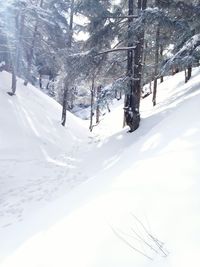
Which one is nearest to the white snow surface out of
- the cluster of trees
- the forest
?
the forest

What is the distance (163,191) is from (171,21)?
9706mm

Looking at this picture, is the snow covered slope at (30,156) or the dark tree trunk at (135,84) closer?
the snow covered slope at (30,156)

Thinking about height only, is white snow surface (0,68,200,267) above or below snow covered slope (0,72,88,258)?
above

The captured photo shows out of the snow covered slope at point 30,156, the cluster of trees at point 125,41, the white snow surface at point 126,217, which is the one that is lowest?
the snow covered slope at point 30,156

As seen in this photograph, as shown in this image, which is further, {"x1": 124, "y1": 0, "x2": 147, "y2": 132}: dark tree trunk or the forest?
{"x1": 124, "y1": 0, "x2": 147, "y2": 132}: dark tree trunk

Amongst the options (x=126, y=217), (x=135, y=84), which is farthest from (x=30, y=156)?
(x=126, y=217)

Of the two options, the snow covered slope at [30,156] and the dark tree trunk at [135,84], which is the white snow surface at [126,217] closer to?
the snow covered slope at [30,156]

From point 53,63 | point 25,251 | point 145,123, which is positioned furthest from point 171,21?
point 53,63

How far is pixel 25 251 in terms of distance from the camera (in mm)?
5387

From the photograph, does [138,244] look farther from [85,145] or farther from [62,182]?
[85,145]

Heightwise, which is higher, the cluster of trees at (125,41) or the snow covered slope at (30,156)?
the cluster of trees at (125,41)

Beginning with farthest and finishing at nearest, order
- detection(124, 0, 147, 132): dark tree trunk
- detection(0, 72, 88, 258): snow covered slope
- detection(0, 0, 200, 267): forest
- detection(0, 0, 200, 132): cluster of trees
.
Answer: detection(124, 0, 147, 132): dark tree trunk
detection(0, 0, 200, 132): cluster of trees
detection(0, 72, 88, 258): snow covered slope
detection(0, 0, 200, 267): forest

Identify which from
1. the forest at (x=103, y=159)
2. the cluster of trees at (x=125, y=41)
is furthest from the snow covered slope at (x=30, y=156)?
the cluster of trees at (x=125, y=41)

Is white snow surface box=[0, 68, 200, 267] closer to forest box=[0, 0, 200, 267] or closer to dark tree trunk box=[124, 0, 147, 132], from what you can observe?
forest box=[0, 0, 200, 267]
